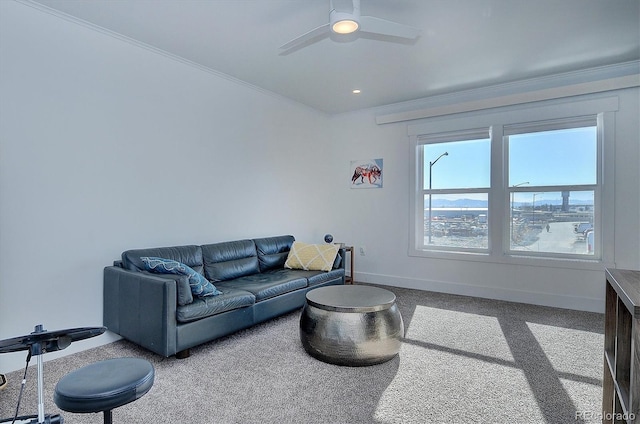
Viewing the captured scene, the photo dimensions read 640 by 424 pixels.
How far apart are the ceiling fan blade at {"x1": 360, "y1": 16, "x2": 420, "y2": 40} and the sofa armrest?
2.31 m

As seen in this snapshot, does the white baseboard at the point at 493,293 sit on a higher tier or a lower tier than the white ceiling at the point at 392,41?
lower

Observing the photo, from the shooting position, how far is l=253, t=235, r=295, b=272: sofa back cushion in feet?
13.7

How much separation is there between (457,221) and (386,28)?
3198 mm

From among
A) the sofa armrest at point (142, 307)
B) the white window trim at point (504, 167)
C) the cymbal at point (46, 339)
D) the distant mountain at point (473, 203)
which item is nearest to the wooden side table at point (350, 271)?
the white window trim at point (504, 167)

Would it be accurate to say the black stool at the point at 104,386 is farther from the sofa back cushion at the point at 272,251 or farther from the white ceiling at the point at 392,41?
the sofa back cushion at the point at 272,251

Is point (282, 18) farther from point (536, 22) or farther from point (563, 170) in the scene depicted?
point (563, 170)

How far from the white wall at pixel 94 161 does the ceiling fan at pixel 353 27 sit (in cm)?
171

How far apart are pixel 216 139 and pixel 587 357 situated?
13.5 ft

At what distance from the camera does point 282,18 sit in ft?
9.16

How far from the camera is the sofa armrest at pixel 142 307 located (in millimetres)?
2492

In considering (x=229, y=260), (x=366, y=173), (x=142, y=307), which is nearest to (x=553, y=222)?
(x=366, y=173)

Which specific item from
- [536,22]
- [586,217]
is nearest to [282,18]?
[536,22]

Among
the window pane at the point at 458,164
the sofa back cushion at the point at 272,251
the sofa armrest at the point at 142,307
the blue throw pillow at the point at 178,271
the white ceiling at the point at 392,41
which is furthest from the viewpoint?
the window pane at the point at 458,164

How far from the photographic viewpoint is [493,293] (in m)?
4.42
